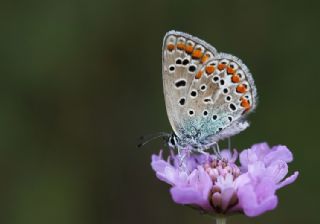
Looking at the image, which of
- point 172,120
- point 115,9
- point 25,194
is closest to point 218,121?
point 172,120

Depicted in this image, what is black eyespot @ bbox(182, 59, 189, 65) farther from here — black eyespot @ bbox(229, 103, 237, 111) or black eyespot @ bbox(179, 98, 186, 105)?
black eyespot @ bbox(229, 103, 237, 111)

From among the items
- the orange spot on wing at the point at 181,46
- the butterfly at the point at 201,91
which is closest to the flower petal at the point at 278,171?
the butterfly at the point at 201,91

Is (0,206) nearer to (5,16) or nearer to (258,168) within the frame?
(5,16)

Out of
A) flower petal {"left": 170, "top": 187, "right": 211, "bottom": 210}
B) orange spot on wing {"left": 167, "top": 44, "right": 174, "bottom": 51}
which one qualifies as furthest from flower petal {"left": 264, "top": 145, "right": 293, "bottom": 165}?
orange spot on wing {"left": 167, "top": 44, "right": 174, "bottom": 51}

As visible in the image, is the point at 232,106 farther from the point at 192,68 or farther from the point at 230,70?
the point at 192,68

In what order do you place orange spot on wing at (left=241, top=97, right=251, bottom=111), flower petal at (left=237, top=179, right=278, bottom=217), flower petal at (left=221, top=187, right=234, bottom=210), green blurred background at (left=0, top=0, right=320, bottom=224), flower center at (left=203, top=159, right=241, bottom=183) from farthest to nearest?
green blurred background at (left=0, top=0, right=320, bottom=224) → orange spot on wing at (left=241, top=97, right=251, bottom=111) → flower center at (left=203, top=159, right=241, bottom=183) → flower petal at (left=221, top=187, right=234, bottom=210) → flower petal at (left=237, top=179, right=278, bottom=217)

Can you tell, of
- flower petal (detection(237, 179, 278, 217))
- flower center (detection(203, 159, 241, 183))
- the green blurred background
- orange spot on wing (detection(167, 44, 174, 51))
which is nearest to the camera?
flower petal (detection(237, 179, 278, 217))

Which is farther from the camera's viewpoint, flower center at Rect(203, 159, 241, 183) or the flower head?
flower center at Rect(203, 159, 241, 183)
